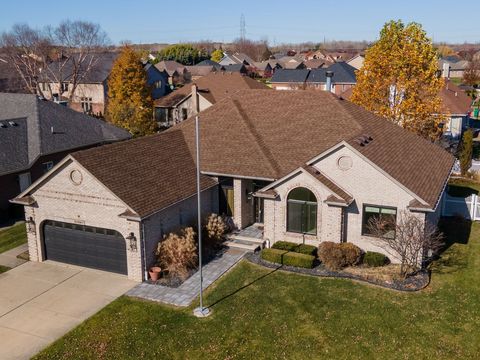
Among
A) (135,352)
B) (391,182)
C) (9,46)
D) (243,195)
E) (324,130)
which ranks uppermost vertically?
(9,46)

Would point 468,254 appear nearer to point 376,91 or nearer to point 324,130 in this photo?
point 324,130

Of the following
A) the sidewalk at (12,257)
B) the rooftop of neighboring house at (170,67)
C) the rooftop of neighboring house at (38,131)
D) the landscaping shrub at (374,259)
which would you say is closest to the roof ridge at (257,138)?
the landscaping shrub at (374,259)

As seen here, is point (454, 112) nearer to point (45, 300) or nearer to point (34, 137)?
point (34, 137)

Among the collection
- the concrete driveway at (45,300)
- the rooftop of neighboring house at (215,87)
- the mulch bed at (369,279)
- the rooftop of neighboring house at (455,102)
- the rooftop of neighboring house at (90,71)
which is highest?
the rooftop of neighboring house at (90,71)

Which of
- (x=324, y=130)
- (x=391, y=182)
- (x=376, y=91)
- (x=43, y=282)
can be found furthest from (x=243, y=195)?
(x=376, y=91)

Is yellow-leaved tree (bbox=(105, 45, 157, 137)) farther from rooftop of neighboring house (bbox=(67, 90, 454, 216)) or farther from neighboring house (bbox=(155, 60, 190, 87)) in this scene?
neighboring house (bbox=(155, 60, 190, 87))

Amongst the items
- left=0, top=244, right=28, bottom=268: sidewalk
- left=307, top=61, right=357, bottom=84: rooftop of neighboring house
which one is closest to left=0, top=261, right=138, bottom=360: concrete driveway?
left=0, top=244, right=28, bottom=268: sidewalk

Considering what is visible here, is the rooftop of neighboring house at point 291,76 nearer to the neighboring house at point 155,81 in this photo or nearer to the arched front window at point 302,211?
the neighboring house at point 155,81
